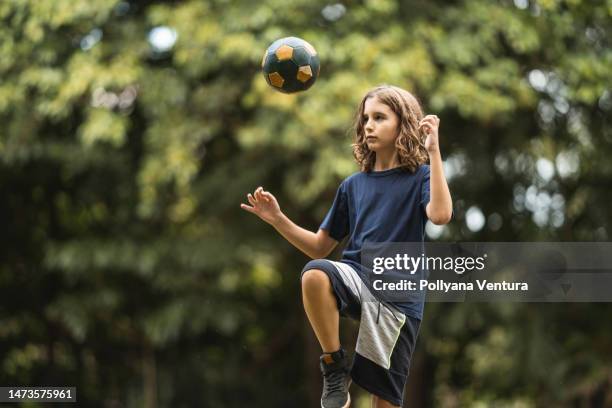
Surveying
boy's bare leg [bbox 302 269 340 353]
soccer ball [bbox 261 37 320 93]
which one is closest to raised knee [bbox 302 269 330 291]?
boy's bare leg [bbox 302 269 340 353]

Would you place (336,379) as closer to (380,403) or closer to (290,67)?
(380,403)

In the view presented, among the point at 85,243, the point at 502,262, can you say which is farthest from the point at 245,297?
the point at 502,262

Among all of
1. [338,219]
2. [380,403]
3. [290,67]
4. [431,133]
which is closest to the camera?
[431,133]

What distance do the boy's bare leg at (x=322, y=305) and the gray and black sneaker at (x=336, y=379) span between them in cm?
4

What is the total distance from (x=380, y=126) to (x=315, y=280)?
2.52 ft

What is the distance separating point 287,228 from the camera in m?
4.39

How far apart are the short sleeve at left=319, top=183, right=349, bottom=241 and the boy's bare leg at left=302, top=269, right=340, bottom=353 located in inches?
25.4

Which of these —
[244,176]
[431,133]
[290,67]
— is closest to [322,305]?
[431,133]

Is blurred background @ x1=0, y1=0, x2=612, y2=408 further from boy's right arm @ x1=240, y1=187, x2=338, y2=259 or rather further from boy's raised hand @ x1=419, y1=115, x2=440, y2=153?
boy's raised hand @ x1=419, y1=115, x2=440, y2=153

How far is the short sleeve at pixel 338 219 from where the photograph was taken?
4441 mm

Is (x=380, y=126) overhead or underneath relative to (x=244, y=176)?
underneath

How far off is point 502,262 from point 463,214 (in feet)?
2.89

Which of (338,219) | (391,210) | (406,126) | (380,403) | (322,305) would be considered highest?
(406,126)

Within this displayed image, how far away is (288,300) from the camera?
13.9 metres
